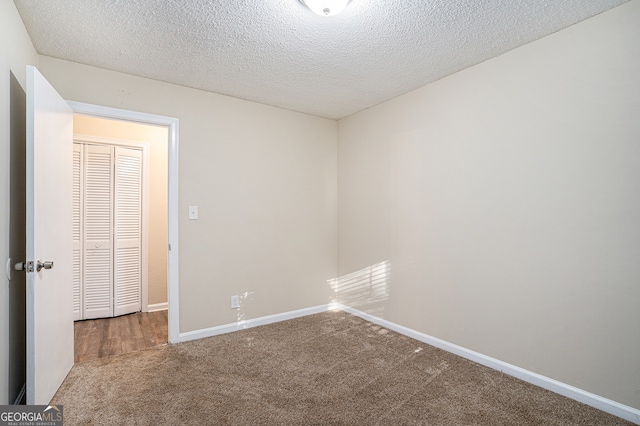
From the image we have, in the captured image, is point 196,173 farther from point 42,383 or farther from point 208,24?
point 42,383

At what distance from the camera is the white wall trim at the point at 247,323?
298 centimetres

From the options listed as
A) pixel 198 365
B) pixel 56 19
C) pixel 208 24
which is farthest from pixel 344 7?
pixel 198 365

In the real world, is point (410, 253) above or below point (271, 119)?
below

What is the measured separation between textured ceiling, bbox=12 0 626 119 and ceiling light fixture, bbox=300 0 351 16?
0.07 meters

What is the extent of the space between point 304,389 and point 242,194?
1.94 metres

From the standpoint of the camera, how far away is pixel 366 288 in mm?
3621

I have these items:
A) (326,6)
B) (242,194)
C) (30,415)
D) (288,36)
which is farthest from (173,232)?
(326,6)

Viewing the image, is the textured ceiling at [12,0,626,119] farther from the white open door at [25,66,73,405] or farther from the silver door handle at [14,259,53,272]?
the silver door handle at [14,259,53,272]

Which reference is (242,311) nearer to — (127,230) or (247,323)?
(247,323)

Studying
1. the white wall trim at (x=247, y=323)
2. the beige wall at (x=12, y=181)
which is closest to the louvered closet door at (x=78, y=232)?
the white wall trim at (x=247, y=323)

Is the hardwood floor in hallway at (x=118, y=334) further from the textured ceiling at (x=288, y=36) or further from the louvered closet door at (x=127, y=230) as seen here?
the textured ceiling at (x=288, y=36)

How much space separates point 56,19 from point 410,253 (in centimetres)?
315

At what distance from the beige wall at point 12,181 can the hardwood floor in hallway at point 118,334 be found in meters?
0.83

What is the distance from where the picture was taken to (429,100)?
289 cm
